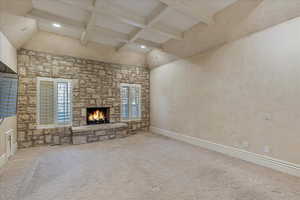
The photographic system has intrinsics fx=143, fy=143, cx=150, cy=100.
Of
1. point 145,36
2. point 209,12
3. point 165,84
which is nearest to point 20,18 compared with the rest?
point 145,36

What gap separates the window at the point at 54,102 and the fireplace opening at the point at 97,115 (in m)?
0.66

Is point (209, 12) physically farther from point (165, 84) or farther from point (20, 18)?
point (20, 18)

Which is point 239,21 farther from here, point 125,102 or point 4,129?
point 4,129

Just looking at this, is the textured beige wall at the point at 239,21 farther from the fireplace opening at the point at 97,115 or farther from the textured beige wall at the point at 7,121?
the textured beige wall at the point at 7,121

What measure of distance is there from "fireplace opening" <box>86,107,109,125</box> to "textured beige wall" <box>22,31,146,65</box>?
1.96m

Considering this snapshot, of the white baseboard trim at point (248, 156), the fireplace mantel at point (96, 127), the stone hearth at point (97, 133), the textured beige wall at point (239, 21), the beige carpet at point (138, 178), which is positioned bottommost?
the beige carpet at point (138, 178)

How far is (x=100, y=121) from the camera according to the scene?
5703 millimetres

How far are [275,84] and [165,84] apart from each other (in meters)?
3.59

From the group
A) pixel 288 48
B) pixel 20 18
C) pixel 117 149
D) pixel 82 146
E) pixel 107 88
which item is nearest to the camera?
pixel 288 48

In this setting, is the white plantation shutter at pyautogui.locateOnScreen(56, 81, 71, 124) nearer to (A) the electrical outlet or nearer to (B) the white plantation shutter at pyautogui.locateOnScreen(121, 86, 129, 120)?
(B) the white plantation shutter at pyautogui.locateOnScreen(121, 86, 129, 120)

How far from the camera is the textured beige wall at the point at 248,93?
108 inches

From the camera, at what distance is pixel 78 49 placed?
5.01 metres

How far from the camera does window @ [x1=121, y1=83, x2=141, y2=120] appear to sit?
6.11 metres

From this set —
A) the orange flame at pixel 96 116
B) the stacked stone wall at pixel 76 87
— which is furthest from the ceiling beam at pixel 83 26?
the orange flame at pixel 96 116
